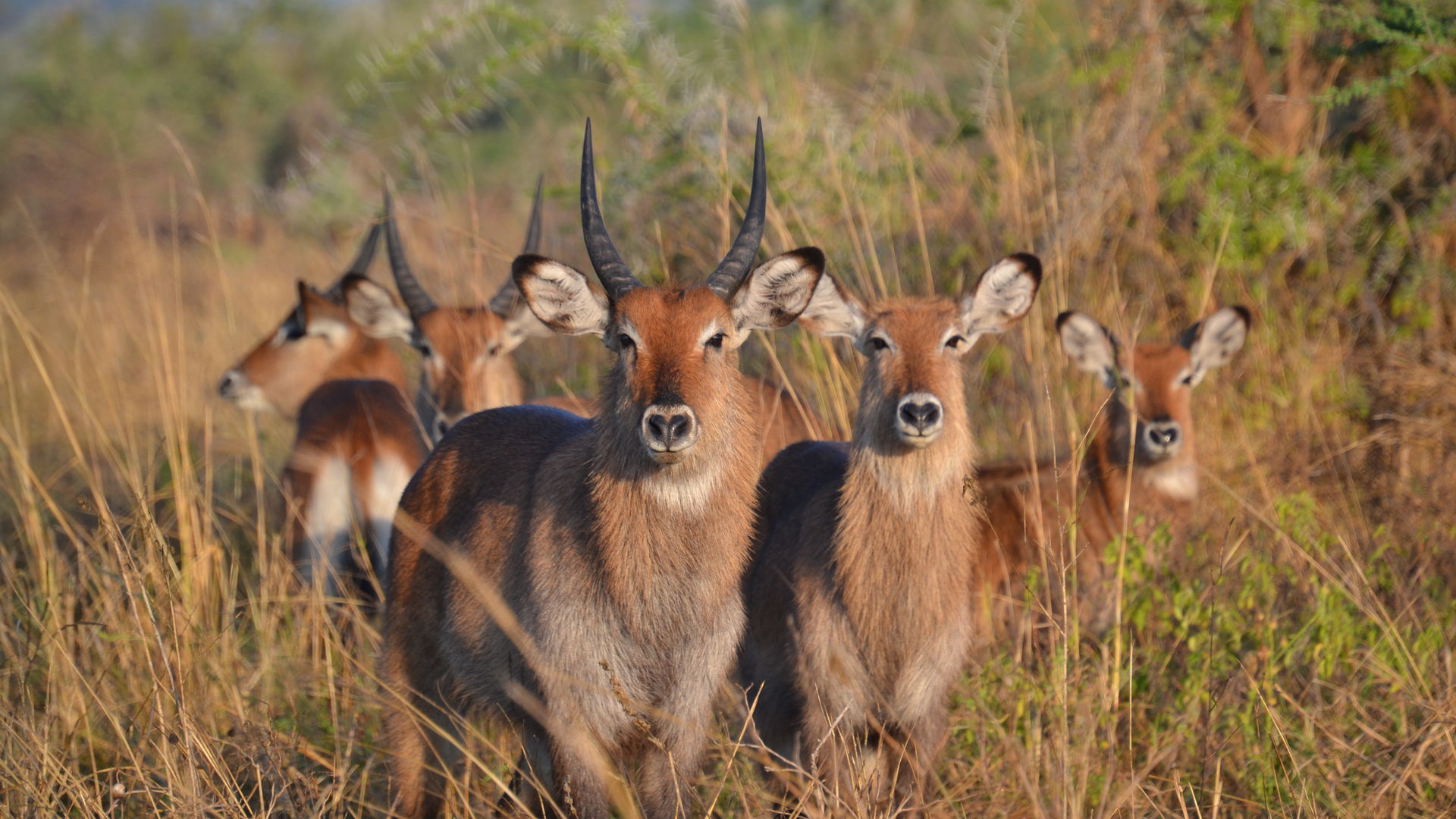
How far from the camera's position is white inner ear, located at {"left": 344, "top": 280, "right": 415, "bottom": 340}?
246 inches

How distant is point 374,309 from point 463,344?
609mm

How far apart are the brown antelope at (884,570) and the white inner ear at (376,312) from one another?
8.38 ft

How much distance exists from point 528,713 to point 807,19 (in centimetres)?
1264

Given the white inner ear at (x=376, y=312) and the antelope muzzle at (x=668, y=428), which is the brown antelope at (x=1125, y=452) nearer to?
the antelope muzzle at (x=668, y=428)

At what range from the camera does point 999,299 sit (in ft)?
15.4

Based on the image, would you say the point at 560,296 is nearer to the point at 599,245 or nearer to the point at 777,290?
the point at 599,245

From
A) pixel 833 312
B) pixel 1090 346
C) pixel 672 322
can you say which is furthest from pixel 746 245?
pixel 1090 346

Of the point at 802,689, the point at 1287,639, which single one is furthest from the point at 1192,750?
the point at 802,689

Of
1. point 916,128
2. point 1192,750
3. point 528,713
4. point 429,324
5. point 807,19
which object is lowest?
point 1192,750

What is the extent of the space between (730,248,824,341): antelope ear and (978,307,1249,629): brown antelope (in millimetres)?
1636

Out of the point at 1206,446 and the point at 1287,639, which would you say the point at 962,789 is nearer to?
the point at 1287,639

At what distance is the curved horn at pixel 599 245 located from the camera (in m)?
3.67

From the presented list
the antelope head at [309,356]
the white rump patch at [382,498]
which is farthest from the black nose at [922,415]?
the antelope head at [309,356]

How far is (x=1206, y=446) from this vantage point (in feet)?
20.2
